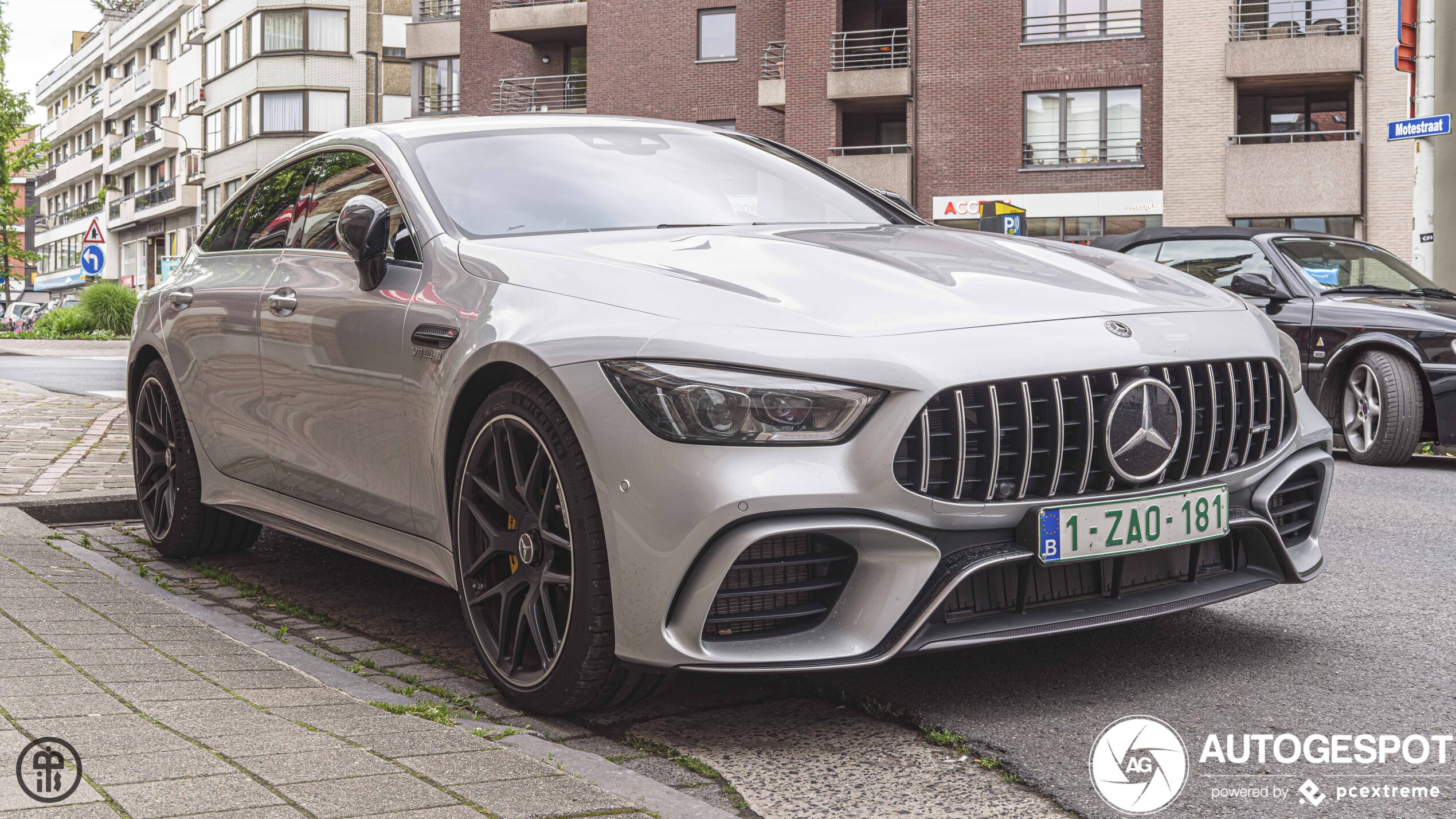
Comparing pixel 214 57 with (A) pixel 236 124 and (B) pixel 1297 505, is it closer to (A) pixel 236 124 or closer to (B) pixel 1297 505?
(A) pixel 236 124

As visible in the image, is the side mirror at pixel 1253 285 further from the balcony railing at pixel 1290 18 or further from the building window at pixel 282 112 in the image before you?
the building window at pixel 282 112

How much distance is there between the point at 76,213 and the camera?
87.8 m

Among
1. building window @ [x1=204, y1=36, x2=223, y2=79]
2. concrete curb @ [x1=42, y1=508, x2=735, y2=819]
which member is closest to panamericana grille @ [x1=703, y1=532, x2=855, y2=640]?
concrete curb @ [x1=42, y1=508, x2=735, y2=819]

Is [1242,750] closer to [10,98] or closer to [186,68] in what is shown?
[10,98]

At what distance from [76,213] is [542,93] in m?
56.9

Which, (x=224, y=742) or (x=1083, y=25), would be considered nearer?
(x=224, y=742)

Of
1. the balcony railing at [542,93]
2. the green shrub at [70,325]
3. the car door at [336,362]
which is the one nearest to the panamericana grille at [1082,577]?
the car door at [336,362]

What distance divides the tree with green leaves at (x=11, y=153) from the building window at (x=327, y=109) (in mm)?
12551

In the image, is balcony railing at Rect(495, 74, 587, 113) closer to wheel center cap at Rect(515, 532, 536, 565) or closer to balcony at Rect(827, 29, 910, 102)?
balcony at Rect(827, 29, 910, 102)

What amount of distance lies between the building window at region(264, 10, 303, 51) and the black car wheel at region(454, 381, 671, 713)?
57099mm

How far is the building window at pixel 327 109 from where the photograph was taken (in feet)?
184

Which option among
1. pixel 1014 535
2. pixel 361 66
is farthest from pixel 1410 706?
pixel 361 66

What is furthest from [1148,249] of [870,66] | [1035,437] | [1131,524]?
[870,66]

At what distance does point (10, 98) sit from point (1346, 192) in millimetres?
34286
